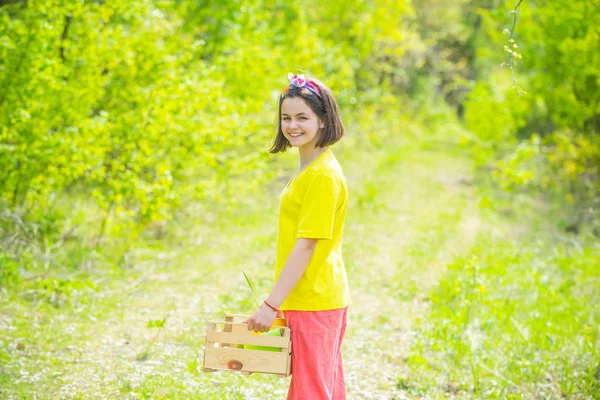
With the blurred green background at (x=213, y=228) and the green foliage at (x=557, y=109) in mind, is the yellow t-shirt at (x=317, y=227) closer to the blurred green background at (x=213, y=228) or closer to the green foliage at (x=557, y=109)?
the blurred green background at (x=213, y=228)

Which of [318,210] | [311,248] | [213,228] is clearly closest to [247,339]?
[311,248]

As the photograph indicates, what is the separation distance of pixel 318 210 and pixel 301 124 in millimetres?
382

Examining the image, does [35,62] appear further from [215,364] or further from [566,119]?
[566,119]

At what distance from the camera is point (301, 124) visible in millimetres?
2504

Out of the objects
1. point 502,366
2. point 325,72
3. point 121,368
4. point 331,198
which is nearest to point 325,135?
point 331,198

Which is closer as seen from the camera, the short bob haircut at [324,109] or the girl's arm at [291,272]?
the girl's arm at [291,272]

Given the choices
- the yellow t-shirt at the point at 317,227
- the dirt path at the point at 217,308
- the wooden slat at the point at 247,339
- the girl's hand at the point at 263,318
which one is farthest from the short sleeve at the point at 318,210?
the dirt path at the point at 217,308

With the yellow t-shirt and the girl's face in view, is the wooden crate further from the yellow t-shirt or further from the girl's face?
the girl's face

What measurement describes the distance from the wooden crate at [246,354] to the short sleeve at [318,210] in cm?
40

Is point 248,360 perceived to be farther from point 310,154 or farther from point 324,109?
point 324,109

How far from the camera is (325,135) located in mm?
2533

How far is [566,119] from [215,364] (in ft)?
32.2

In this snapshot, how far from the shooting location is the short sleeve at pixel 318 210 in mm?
2342

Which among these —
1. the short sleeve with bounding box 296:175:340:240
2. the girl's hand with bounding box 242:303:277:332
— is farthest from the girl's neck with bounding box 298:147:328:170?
the girl's hand with bounding box 242:303:277:332
